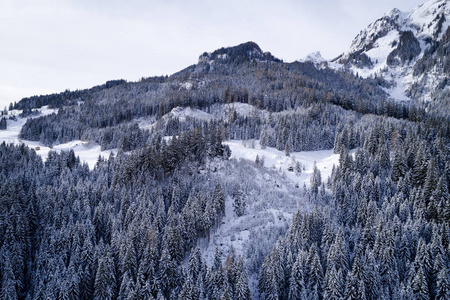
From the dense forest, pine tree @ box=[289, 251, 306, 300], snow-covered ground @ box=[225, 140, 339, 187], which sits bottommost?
pine tree @ box=[289, 251, 306, 300]

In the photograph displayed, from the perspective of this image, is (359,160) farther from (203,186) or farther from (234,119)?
(234,119)

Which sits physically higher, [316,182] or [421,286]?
[316,182]

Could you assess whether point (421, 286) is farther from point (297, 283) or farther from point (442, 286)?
point (297, 283)

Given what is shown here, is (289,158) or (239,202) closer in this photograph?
(239,202)

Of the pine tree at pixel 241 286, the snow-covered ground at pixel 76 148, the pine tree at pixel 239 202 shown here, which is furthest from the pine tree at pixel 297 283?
the snow-covered ground at pixel 76 148

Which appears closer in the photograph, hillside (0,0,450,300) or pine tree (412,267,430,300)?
pine tree (412,267,430,300)

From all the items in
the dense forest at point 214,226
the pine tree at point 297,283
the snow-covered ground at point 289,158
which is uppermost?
the snow-covered ground at point 289,158

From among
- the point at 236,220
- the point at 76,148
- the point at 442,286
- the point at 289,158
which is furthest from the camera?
the point at 76,148

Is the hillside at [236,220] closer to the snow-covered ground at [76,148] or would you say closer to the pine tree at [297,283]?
the pine tree at [297,283]

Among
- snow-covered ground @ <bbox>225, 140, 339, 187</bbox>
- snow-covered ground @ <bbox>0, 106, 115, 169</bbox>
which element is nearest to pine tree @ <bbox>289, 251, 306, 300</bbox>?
snow-covered ground @ <bbox>225, 140, 339, 187</bbox>

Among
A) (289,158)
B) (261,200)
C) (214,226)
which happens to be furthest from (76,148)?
(289,158)

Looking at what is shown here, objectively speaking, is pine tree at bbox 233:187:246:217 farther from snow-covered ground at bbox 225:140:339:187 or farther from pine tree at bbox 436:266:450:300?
pine tree at bbox 436:266:450:300

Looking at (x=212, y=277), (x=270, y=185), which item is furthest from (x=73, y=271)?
(x=270, y=185)

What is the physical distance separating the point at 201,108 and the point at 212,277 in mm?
134416
